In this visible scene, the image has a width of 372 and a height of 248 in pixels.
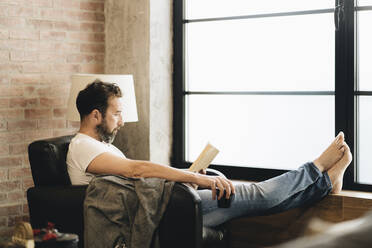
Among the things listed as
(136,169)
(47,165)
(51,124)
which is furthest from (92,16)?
(136,169)

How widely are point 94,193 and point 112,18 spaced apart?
6.09 feet

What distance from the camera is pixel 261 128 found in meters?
3.86

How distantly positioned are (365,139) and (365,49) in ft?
1.85

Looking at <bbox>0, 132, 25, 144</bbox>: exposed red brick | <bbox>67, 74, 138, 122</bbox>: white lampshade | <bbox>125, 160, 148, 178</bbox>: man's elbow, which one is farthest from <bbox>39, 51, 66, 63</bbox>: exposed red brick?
<bbox>125, 160, 148, 178</bbox>: man's elbow

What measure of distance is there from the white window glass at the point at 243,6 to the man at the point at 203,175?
0.94m

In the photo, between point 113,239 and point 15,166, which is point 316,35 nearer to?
point 113,239

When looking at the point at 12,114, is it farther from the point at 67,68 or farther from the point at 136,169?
the point at 136,169

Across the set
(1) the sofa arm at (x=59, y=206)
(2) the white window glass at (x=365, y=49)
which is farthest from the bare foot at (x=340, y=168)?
(1) the sofa arm at (x=59, y=206)

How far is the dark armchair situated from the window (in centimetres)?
95

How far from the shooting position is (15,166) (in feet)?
11.9

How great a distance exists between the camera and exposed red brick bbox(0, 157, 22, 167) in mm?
3559

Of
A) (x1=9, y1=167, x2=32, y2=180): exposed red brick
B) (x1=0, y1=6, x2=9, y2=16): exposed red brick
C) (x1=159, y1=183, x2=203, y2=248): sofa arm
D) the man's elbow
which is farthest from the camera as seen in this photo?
(x1=9, y1=167, x2=32, y2=180): exposed red brick

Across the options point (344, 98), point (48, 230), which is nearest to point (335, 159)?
point (344, 98)

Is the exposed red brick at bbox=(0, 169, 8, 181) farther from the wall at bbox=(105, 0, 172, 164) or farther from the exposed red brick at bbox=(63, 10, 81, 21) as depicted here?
the exposed red brick at bbox=(63, 10, 81, 21)
